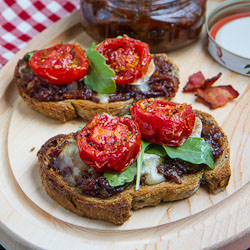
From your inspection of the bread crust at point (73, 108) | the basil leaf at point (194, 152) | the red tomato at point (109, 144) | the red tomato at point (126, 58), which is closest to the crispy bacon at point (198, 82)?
the bread crust at point (73, 108)

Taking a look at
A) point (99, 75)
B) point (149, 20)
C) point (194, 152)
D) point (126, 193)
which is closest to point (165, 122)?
point (194, 152)

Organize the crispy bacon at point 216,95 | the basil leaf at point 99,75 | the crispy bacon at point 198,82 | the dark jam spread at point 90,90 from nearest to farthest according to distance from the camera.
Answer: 1. the basil leaf at point 99,75
2. the dark jam spread at point 90,90
3. the crispy bacon at point 216,95
4. the crispy bacon at point 198,82

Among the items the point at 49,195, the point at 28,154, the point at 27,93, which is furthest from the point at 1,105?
the point at 49,195

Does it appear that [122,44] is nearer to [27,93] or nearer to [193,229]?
[27,93]

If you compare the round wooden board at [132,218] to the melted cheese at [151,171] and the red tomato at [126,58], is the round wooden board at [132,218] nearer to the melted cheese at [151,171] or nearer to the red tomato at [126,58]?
the melted cheese at [151,171]

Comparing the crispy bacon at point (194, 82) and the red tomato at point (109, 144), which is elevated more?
the red tomato at point (109, 144)

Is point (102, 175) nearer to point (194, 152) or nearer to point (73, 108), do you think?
point (194, 152)

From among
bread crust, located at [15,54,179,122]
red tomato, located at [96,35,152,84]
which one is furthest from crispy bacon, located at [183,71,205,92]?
red tomato, located at [96,35,152,84]
